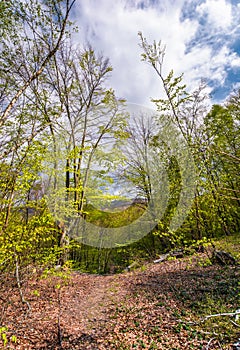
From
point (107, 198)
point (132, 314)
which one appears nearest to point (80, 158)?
point (107, 198)

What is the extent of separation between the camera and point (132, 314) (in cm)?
451

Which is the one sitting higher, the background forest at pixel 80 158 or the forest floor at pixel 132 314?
the background forest at pixel 80 158

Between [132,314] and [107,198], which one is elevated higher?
[107,198]

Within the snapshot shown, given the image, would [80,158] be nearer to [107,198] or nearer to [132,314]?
[107,198]

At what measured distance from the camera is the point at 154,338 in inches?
144

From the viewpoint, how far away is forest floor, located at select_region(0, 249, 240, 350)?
355 cm

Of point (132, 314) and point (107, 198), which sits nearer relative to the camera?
point (132, 314)

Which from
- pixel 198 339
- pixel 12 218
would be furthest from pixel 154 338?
pixel 12 218

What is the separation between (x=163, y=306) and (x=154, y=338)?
1059mm

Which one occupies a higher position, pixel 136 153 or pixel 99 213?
pixel 136 153

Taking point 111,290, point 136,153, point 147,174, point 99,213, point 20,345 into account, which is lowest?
point 111,290

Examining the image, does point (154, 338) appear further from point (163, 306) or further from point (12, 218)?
point (12, 218)

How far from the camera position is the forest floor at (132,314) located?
3.55 m

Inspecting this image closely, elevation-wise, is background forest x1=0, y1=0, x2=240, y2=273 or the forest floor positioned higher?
background forest x1=0, y1=0, x2=240, y2=273
